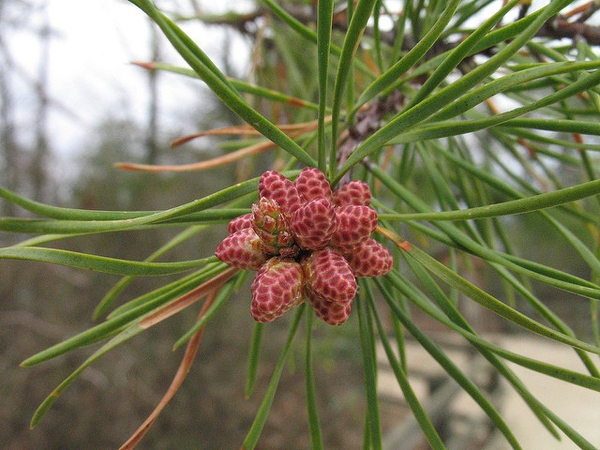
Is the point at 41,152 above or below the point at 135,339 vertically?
above

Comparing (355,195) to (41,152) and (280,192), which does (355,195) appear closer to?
(280,192)

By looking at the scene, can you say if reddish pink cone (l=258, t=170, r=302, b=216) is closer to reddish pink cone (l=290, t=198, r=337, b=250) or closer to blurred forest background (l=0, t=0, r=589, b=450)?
reddish pink cone (l=290, t=198, r=337, b=250)

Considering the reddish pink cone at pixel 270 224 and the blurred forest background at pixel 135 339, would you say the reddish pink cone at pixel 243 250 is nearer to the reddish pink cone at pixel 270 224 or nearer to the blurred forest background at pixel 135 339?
the reddish pink cone at pixel 270 224

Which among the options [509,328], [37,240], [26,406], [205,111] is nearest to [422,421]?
[37,240]

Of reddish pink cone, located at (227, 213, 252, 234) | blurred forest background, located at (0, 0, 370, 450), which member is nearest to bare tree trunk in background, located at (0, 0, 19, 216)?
blurred forest background, located at (0, 0, 370, 450)

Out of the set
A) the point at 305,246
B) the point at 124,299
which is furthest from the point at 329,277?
the point at 124,299

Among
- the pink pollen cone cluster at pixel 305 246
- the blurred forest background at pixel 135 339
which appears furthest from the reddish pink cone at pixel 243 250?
the blurred forest background at pixel 135 339

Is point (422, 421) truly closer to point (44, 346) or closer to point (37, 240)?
point (37, 240)
